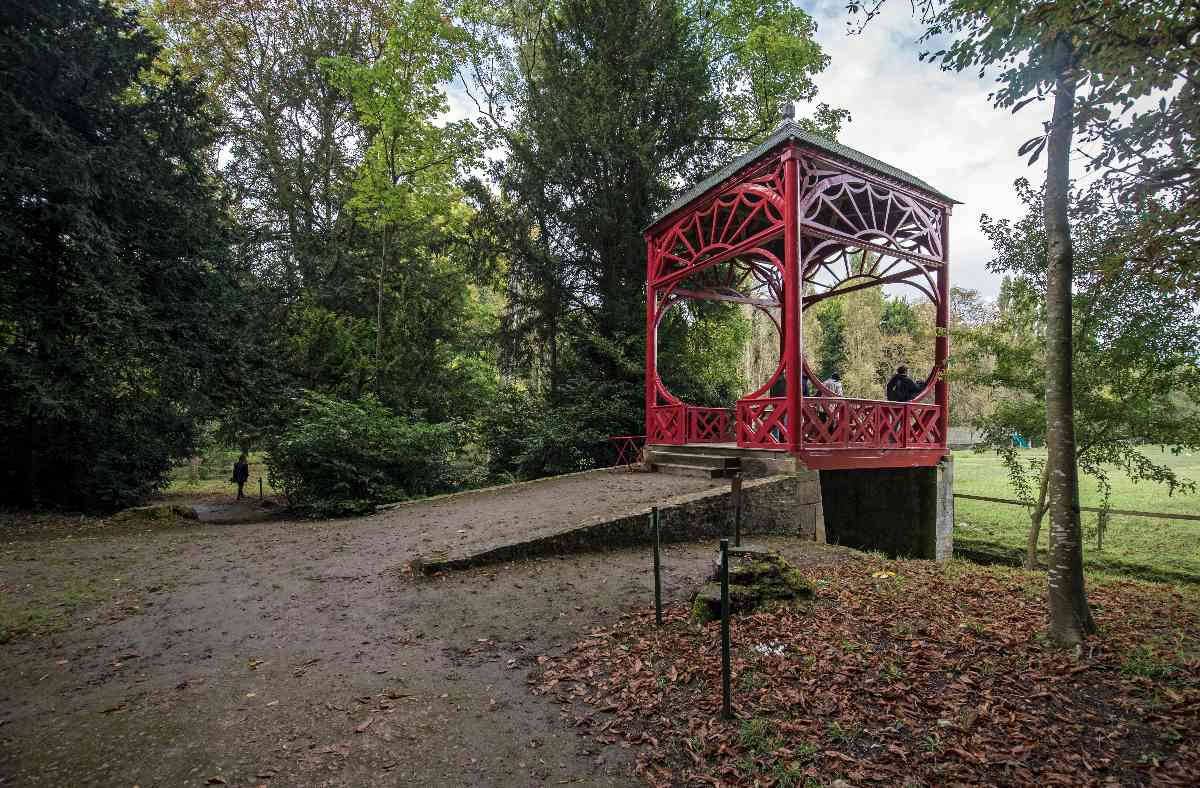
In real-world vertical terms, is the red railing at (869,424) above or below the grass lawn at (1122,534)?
above

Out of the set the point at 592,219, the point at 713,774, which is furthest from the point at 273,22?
the point at 713,774

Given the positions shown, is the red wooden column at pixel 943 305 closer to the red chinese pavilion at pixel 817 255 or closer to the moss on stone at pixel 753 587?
the red chinese pavilion at pixel 817 255

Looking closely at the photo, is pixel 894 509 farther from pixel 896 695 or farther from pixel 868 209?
pixel 896 695

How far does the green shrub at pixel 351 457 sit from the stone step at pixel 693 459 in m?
4.56

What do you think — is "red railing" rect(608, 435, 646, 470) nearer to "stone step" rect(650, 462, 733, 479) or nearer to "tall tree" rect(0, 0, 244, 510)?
"stone step" rect(650, 462, 733, 479)

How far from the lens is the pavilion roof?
26.7 ft

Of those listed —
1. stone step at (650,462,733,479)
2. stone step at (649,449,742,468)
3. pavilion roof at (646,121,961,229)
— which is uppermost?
pavilion roof at (646,121,961,229)

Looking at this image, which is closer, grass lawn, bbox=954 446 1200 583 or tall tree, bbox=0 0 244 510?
tall tree, bbox=0 0 244 510

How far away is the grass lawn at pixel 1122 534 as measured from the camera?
380 inches

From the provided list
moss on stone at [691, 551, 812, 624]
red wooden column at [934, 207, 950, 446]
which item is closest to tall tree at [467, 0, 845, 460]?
Result: red wooden column at [934, 207, 950, 446]

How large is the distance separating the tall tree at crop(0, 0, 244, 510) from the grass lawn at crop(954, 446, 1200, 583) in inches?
646

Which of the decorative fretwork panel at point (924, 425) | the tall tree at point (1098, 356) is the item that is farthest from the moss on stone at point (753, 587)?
the decorative fretwork panel at point (924, 425)

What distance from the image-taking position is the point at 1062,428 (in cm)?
368

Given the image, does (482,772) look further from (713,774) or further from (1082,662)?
(1082,662)
